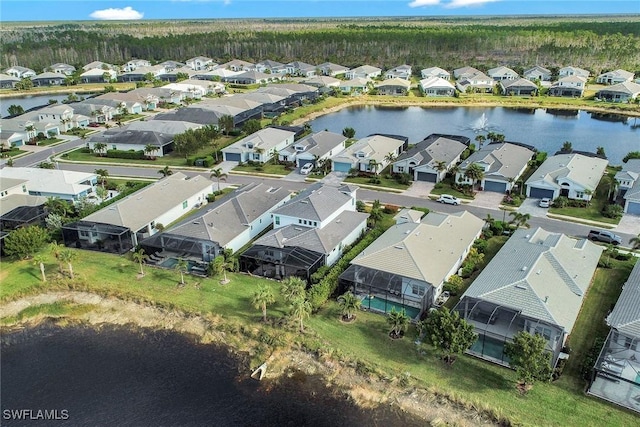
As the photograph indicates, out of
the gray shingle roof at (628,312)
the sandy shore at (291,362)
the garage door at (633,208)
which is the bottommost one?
the sandy shore at (291,362)

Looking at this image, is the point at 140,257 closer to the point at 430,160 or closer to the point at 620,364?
the point at 620,364

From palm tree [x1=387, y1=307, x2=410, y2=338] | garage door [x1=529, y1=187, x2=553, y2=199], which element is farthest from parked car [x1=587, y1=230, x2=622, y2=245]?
palm tree [x1=387, y1=307, x2=410, y2=338]

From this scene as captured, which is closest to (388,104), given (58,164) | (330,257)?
(58,164)

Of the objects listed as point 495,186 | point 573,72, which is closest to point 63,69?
point 495,186

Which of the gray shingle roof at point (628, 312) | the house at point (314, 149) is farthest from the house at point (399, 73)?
the gray shingle roof at point (628, 312)

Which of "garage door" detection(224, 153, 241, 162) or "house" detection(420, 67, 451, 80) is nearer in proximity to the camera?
"garage door" detection(224, 153, 241, 162)

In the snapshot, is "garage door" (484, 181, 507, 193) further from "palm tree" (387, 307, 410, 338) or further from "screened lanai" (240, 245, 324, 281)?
"palm tree" (387, 307, 410, 338)

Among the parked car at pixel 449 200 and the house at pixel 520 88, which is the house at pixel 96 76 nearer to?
the house at pixel 520 88
